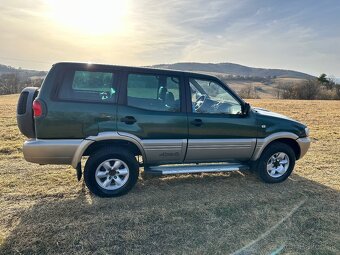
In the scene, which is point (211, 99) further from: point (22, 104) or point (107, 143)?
point (22, 104)

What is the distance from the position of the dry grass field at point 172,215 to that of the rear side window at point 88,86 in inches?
61.1

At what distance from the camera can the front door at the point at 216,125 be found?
4.80m

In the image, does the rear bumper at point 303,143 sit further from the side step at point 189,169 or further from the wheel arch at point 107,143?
the wheel arch at point 107,143

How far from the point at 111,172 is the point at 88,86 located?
1.35 metres

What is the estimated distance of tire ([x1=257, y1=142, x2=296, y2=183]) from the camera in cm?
530

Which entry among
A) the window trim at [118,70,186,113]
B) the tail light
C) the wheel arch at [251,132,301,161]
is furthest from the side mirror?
the tail light

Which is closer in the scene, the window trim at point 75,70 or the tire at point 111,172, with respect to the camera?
the window trim at point 75,70

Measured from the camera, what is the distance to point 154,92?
462 cm

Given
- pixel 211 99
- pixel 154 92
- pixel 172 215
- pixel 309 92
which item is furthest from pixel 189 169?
pixel 309 92

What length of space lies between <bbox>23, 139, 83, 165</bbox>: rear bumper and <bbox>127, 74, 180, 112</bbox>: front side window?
3.46 feet

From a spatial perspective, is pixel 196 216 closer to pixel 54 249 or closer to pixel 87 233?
pixel 87 233

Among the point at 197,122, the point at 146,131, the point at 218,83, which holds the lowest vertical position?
the point at 146,131

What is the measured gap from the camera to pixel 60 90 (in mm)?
4160

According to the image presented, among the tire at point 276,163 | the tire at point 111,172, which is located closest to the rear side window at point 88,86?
the tire at point 111,172
